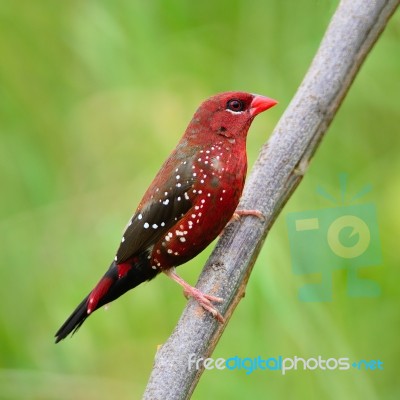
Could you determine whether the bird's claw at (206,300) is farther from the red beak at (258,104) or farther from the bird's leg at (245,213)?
the red beak at (258,104)

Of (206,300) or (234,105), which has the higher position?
(234,105)

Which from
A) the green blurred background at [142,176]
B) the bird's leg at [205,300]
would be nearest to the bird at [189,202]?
the bird's leg at [205,300]

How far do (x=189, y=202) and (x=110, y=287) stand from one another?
40 centimetres

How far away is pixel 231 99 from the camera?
2818 millimetres

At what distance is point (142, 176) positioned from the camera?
11.2 ft

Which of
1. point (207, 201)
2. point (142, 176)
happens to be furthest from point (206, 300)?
point (142, 176)

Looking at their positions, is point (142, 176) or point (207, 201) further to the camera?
point (142, 176)

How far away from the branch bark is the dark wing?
7.4 inches

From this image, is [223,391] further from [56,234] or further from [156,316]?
[56,234]

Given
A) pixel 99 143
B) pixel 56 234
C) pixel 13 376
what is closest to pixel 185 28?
pixel 99 143

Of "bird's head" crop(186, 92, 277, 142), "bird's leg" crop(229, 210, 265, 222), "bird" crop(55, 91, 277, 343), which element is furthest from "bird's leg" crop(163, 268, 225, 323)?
"bird's head" crop(186, 92, 277, 142)

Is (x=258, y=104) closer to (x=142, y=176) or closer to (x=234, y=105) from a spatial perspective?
(x=234, y=105)

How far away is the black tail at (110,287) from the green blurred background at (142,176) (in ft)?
1.19

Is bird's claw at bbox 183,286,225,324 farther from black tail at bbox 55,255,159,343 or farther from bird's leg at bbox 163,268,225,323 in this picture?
black tail at bbox 55,255,159,343
